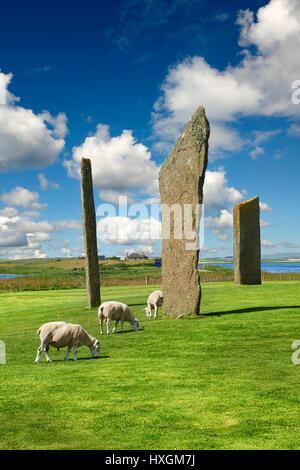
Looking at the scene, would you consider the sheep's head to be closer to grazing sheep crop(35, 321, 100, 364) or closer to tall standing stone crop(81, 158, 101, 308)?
grazing sheep crop(35, 321, 100, 364)

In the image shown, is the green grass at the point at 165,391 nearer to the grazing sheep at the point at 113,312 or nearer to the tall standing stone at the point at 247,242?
the grazing sheep at the point at 113,312

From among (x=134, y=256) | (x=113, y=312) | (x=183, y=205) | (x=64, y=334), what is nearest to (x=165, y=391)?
(x=64, y=334)

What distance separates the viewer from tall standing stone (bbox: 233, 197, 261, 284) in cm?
2886

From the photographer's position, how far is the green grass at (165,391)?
5730 millimetres

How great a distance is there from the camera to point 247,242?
95.1 ft

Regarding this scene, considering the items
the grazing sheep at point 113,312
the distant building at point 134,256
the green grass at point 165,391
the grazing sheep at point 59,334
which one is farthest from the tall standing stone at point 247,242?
the distant building at point 134,256

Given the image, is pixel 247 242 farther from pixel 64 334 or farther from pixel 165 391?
pixel 165 391

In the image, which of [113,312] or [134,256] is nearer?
[113,312]

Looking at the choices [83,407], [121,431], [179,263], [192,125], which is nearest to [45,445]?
[121,431]

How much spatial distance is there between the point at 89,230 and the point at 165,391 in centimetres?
1681

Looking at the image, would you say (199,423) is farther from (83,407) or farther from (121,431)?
(83,407)

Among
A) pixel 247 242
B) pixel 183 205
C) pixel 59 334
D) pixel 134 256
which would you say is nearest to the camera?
pixel 59 334

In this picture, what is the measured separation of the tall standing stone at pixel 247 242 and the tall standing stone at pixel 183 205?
12303 millimetres

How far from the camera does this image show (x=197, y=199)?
16.8 meters
